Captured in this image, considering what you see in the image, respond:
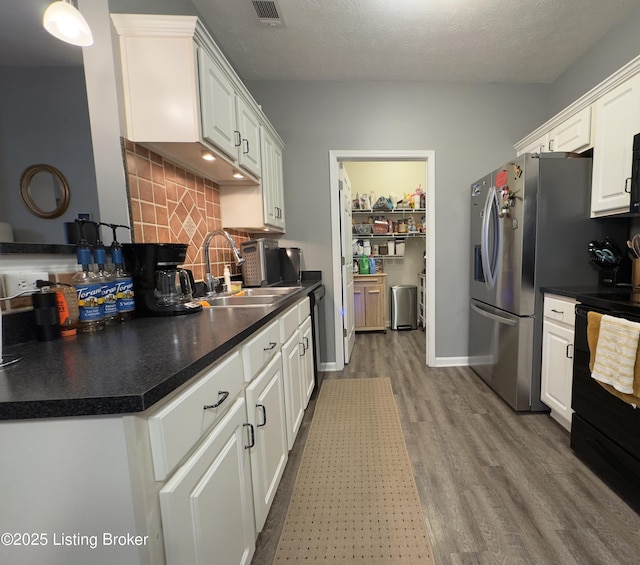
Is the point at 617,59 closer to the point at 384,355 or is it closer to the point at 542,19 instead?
the point at 542,19

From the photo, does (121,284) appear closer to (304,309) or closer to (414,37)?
(304,309)

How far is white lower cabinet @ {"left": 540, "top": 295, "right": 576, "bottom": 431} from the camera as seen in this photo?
1.69 metres

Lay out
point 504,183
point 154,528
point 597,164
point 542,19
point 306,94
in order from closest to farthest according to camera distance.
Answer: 1. point 154,528
2. point 597,164
3. point 542,19
4. point 504,183
5. point 306,94

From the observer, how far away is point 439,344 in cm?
286

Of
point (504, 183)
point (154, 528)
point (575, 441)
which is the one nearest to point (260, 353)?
point (154, 528)

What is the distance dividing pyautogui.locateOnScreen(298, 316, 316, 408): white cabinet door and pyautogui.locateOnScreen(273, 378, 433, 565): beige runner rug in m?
0.20

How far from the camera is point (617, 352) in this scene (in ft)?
4.17

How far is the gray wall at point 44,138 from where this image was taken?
3.10 feet

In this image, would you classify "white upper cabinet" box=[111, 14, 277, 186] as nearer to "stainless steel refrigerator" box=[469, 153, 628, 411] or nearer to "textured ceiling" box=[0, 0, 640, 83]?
"textured ceiling" box=[0, 0, 640, 83]


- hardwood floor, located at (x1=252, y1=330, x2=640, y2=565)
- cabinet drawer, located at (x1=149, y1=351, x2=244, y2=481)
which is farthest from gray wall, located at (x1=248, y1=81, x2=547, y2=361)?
cabinet drawer, located at (x1=149, y1=351, x2=244, y2=481)

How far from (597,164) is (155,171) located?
101 inches

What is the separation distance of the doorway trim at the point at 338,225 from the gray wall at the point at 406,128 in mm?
49

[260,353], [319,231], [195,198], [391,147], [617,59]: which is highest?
[617,59]

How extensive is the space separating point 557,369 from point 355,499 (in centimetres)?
144
